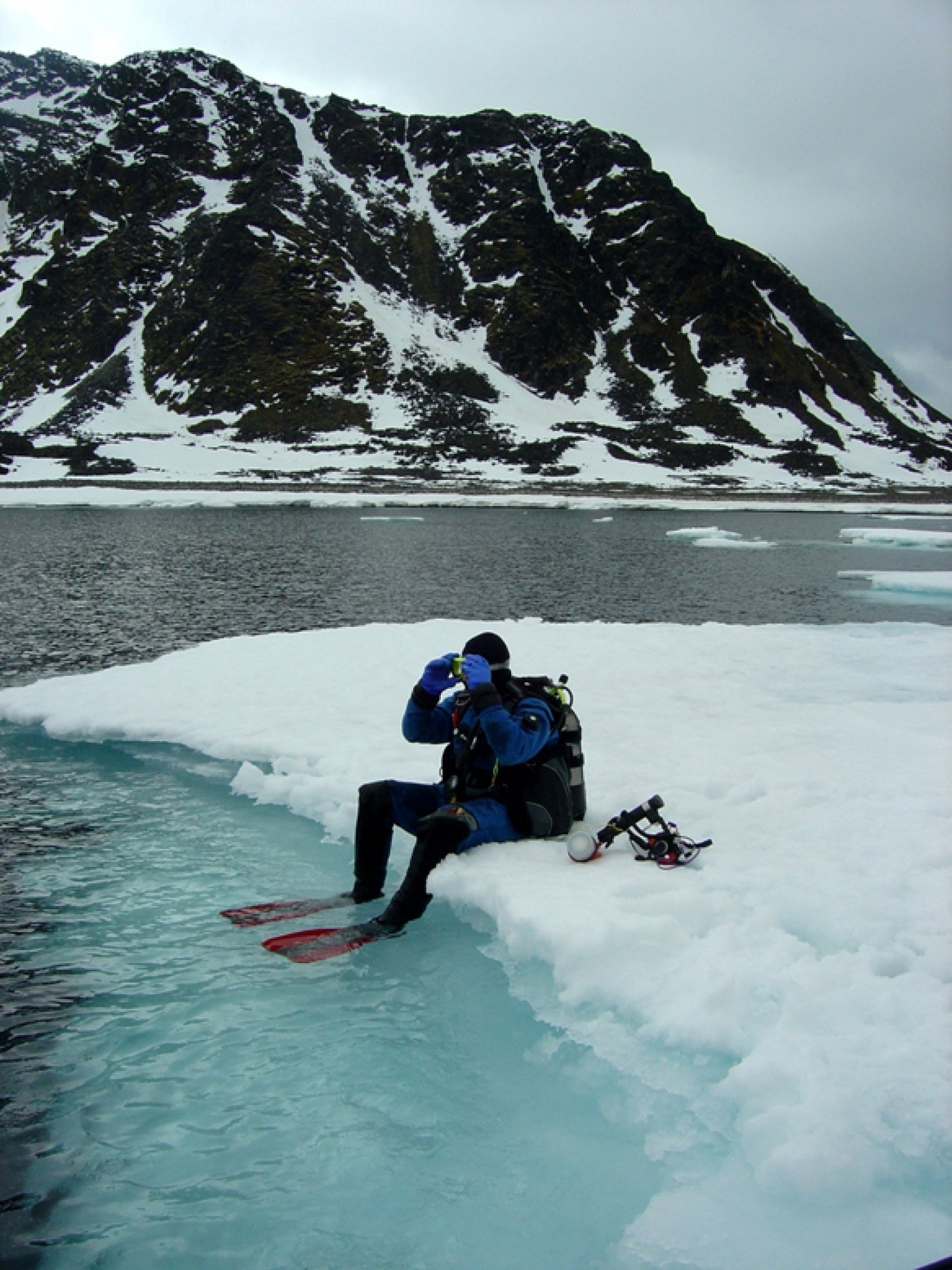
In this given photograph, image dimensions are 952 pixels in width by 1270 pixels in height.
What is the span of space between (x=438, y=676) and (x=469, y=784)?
82 cm

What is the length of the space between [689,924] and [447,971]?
1511mm

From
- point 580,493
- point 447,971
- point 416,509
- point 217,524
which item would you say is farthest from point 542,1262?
point 580,493

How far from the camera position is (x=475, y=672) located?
6.09 meters

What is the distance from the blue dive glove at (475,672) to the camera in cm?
604

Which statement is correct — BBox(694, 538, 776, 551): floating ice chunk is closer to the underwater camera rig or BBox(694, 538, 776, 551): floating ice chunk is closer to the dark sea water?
the dark sea water

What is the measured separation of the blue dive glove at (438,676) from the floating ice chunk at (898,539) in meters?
43.6

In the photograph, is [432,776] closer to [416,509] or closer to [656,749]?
[656,749]

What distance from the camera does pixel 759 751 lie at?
355 inches

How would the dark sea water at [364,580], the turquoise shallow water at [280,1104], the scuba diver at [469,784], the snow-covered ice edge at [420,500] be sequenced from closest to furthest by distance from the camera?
the turquoise shallow water at [280,1104] < the scuba diver at [469,784] < the dark sea water at [364,580] < the snow-covered ice edge at [420,500]

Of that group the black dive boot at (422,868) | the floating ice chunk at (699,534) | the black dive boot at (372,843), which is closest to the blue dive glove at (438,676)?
the black dive boot at (372,843)

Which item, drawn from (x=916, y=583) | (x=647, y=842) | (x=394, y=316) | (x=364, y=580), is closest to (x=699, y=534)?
(x=916, y=583)

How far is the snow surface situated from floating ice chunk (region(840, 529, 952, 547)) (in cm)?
3633

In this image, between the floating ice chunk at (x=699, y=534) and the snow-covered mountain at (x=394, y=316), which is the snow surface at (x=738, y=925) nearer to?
the floating ice chunk at (x=699, y=534)

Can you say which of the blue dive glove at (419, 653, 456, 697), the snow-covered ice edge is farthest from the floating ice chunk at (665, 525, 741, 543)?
the blue dive glove at (419, 653, 456, 697)
